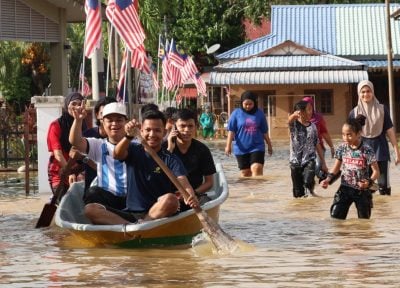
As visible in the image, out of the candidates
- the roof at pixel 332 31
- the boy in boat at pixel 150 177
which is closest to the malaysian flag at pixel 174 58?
the roof at pixel 332 31

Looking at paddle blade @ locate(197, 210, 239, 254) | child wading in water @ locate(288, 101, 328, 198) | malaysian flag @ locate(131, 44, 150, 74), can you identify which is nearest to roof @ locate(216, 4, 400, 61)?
malaysian flag @ locate(131, 44, 150, 74)

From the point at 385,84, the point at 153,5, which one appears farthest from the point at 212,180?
the point at 385,84

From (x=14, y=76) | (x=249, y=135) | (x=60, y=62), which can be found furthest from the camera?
(x=14, y=76)

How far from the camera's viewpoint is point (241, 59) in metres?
51.0

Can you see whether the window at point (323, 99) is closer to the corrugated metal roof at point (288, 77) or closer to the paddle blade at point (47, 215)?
the corrugated metal roof at point (288, 77)

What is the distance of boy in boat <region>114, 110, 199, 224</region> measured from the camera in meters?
11.6

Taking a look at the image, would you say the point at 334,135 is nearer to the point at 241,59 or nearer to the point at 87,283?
the point at 241,59

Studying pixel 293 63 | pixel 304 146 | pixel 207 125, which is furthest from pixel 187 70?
pixel 304 146

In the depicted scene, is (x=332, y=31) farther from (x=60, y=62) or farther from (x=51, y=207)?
(x=51, y=207)

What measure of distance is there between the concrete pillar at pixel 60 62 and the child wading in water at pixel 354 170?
1517cm

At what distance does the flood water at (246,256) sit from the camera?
33.1 feet

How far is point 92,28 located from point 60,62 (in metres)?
5.86

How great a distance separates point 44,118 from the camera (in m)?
→ 19.7

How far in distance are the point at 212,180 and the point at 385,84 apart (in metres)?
40.1
